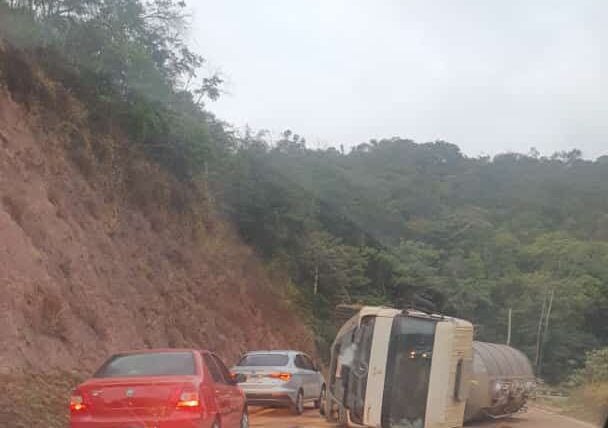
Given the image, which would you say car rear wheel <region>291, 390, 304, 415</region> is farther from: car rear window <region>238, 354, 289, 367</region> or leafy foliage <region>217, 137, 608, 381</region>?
leafy foliage <region>217, 137, 608, 381</region>

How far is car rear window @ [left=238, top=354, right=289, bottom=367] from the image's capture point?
20.3 metres

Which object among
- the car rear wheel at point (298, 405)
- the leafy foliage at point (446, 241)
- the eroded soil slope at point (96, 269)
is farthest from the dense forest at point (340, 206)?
the car rear wheel at point (298, 405)

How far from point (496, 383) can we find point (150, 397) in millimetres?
10111

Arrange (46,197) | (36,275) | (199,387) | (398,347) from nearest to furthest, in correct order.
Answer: (199,387)
(398,347)
(36,275)
(46,197)

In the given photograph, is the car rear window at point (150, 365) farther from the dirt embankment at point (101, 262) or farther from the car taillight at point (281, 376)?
the car taillight at point (281, 376)

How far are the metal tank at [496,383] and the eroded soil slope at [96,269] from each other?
8.52 metres

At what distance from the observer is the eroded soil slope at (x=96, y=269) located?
63.6 ft

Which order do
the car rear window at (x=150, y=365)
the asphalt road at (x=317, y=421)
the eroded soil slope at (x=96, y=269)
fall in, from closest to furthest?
the car rear window at (x=150, y=365)
the asphalt road at (x=317, y=421)
the eroded soil slope at (x=96, y=269)

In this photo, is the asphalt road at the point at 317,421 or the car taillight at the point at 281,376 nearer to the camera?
the asphalt road at the point at 317,421

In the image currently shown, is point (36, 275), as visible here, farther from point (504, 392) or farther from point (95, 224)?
point (504, 392)

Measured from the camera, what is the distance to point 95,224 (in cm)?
2606

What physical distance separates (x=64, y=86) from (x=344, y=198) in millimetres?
22372

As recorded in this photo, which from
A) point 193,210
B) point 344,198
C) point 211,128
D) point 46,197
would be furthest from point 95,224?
point 344,198

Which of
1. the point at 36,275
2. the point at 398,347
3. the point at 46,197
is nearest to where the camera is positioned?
the point at 398,347
